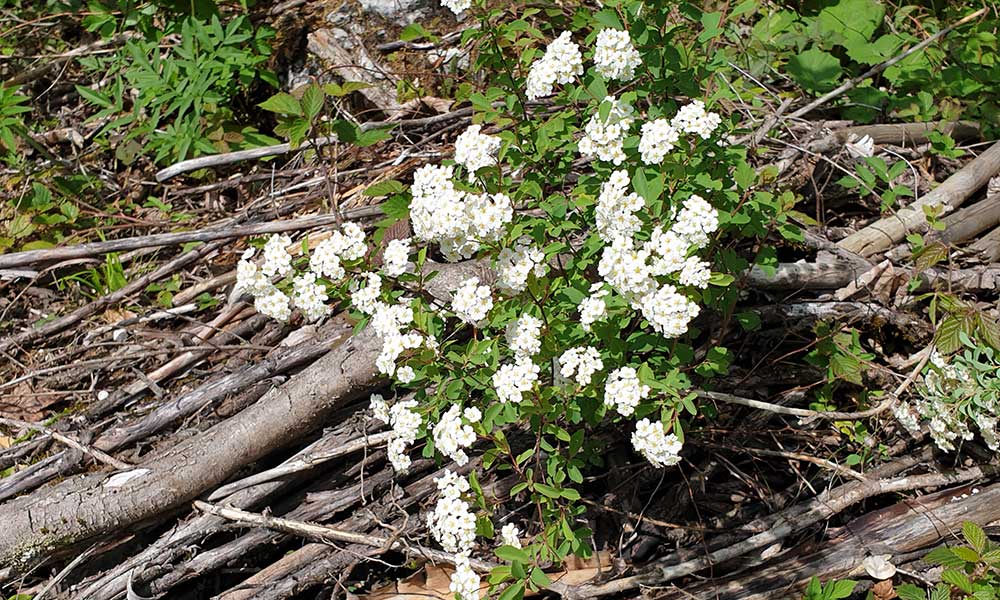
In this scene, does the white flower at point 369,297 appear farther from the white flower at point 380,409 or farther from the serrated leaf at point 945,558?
the serrated leaf at point 945,558

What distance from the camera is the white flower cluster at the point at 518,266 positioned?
6.09ft

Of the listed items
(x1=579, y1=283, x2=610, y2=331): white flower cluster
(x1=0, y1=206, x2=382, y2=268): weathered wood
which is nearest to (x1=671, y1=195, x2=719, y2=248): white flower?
(x1=579, y1=283, x2=610, y2=331): white flower cluster

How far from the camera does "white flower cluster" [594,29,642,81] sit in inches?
73.2

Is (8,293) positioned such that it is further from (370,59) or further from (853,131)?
(853,131)

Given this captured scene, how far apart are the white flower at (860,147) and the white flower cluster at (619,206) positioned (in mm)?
1381

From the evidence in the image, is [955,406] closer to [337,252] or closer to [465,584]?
[465,584]

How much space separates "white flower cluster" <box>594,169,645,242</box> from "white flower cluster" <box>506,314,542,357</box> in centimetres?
27

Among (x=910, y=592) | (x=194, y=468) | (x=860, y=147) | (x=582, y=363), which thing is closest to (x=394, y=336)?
(x=582, y=363)

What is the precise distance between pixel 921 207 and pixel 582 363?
1.63m

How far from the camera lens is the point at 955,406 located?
7.22 feet

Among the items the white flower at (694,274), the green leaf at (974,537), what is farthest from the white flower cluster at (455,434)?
the green leaf at (974,537)

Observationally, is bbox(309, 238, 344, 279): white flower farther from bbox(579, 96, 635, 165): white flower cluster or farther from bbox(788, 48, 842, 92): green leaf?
bbox(788, 48, 842, 92): green leaf

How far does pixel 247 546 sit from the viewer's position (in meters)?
2.55

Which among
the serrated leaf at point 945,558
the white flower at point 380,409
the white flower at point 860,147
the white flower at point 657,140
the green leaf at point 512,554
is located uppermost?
the white flower at point 657,140
